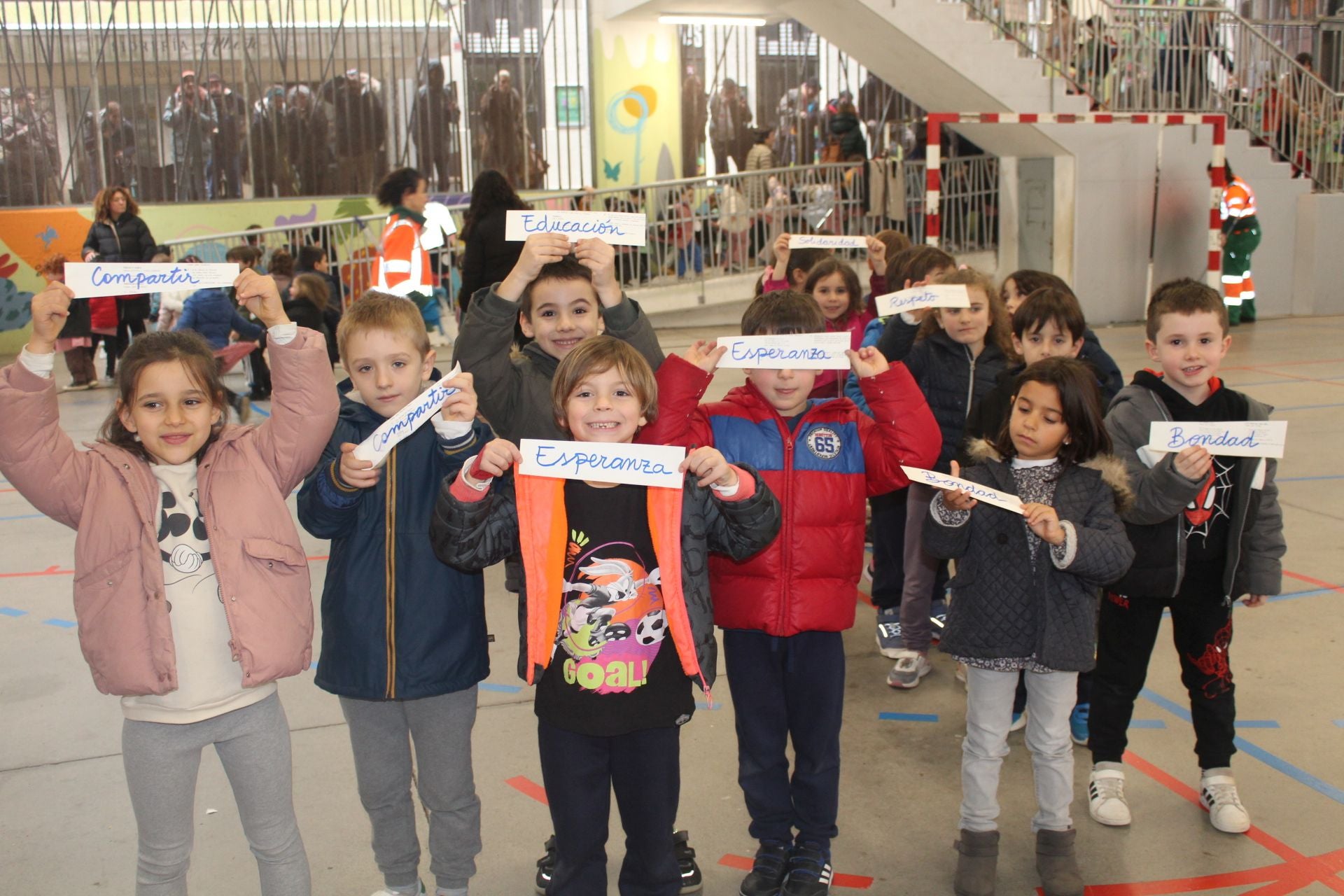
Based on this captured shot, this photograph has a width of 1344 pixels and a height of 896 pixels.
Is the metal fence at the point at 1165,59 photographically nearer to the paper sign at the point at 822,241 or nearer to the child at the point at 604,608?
the paper sign at the point at 822,241

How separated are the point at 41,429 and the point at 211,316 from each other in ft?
24.5

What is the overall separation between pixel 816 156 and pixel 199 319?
1000 cm

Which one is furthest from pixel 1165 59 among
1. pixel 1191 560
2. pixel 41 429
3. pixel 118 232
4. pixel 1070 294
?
pixel 41 429

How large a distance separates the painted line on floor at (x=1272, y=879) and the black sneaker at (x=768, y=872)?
78 centimetres

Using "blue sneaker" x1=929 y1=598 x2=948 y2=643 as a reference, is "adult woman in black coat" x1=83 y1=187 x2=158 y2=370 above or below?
above

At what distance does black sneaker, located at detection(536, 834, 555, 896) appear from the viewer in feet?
10.2

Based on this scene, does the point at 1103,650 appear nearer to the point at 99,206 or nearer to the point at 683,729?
the point at 683,729

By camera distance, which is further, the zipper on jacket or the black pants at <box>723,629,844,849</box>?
the black pants at <box>723,629,844,849</box>

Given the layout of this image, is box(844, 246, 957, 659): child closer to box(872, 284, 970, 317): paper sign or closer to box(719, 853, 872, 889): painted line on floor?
box(872, 284, 970, 317): paper sign

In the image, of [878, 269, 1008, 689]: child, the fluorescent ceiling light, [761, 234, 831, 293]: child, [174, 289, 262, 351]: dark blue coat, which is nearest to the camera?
[878, 269, 1008, 689]: child

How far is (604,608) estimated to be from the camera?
8.67 feet

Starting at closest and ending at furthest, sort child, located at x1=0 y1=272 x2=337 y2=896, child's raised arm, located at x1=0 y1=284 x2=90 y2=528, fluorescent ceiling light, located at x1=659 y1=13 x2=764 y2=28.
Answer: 1. child's raised arm, located at x1=0 y1=284 x2=90 y2=528
2. child, located at x1=0 y1=272 x2=337 y2=896
3. fluorescent ceiling light, located at x1=659 y1=13 x2=764 y2=28

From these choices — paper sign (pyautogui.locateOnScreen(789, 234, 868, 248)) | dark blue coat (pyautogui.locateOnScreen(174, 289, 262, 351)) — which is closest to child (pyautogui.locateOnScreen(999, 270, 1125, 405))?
paper sign (pyautogui.locateOnScreen(789, 234, 868, 248))

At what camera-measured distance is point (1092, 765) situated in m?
3.64
